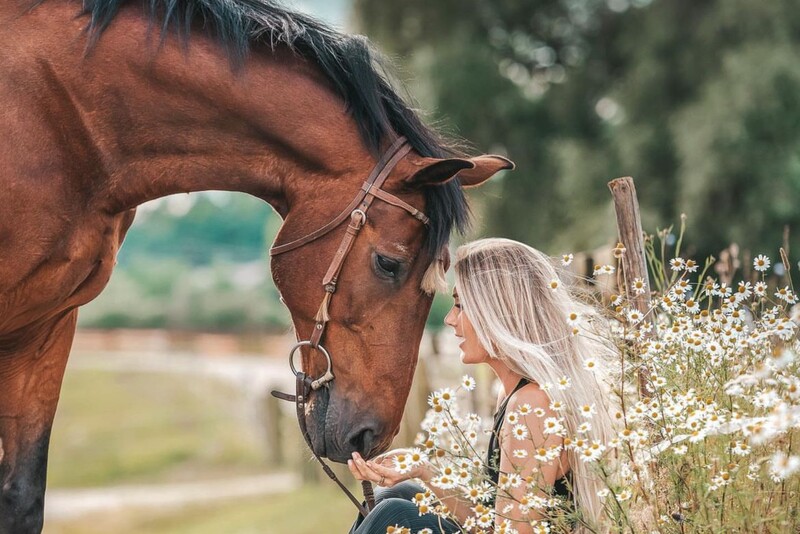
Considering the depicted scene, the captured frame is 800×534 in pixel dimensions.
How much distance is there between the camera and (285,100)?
3150 mm

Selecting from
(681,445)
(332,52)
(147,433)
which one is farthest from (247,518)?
(681,445)

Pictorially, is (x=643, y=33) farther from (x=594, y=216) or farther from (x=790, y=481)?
(x=790, y=481)

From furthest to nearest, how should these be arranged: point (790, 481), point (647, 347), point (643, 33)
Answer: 1. point (643, 33)
2. point (647, 347)
3. point (790, 481)

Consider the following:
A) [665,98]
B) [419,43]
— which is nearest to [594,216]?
[665,98]

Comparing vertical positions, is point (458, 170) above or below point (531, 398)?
above

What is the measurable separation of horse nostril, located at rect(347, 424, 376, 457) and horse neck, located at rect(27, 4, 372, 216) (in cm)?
81

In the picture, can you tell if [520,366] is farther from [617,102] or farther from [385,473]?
[617,102]

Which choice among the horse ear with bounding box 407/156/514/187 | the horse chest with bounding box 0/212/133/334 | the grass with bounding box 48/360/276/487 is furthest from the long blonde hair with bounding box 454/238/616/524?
the grass with bounding box 48/360/276/487

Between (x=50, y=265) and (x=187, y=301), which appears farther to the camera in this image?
(x=187, y=301)

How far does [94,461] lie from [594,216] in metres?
9.42

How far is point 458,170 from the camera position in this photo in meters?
2.98

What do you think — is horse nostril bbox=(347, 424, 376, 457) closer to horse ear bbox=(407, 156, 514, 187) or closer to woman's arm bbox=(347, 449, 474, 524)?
woman's arm bbox=(347, 449, 474, 524)

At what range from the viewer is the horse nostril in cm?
302

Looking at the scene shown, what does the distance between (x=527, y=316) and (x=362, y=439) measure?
0.69m
